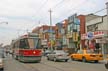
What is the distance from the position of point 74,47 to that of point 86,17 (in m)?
10.0

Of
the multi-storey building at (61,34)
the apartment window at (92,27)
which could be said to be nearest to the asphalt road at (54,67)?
the apartment window at (92,27)

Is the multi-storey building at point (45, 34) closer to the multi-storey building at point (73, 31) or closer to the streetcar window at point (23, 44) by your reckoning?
the multi-storey building at point (73, 31)

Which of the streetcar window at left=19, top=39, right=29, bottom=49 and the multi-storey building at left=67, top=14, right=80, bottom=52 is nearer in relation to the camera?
the streetcar window at left=19, top=39, right=29, bottom=49

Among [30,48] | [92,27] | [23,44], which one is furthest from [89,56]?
[92,27]

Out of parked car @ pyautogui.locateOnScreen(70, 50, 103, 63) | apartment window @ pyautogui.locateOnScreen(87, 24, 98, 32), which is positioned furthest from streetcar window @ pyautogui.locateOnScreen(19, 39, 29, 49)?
apartment window @ pyautogui.locateOnScreen(87, 24, 98, 32)

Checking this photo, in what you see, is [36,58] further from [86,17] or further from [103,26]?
[86,17]

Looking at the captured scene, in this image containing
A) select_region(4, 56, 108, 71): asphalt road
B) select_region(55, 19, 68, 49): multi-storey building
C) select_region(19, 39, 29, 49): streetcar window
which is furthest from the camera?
select_region(55, 19, 68, 49): multi-storey building

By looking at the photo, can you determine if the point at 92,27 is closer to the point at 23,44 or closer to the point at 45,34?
the point at 23,44

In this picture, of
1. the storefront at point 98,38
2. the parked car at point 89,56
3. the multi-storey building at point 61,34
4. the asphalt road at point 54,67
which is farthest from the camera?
the multi-storey building at point 61,34

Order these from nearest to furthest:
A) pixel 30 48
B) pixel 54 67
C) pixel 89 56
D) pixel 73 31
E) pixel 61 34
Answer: pixel 54 67 → pixel 30 48 → pixel 89 56 → pixel 73 31 → pixel 61 34

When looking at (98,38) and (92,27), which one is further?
(92,27)

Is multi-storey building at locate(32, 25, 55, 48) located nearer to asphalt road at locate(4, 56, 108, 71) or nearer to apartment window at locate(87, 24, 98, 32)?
apartment window at locate(87, 24, 98, 32)

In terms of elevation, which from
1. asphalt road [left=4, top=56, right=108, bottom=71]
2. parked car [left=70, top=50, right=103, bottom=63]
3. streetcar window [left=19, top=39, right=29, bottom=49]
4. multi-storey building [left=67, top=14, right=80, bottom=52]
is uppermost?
multi-storey building [left=67, top=14, right=80, bottom=52]

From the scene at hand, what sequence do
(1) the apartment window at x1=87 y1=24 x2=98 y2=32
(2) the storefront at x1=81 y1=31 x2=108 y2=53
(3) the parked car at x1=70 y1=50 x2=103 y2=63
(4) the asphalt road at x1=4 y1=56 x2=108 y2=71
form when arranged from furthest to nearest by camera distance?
(1) the apartment window at x1=87 y1=24 x2=98 y2=32, (2) the storefront at x1=81 y1=31 x2=108 y2=53, (3) the parked car at x1=70 y1=50 x2=103 y2=63, (4) the asphalt road at x1=4 y1=56 x2=108 y2=71
